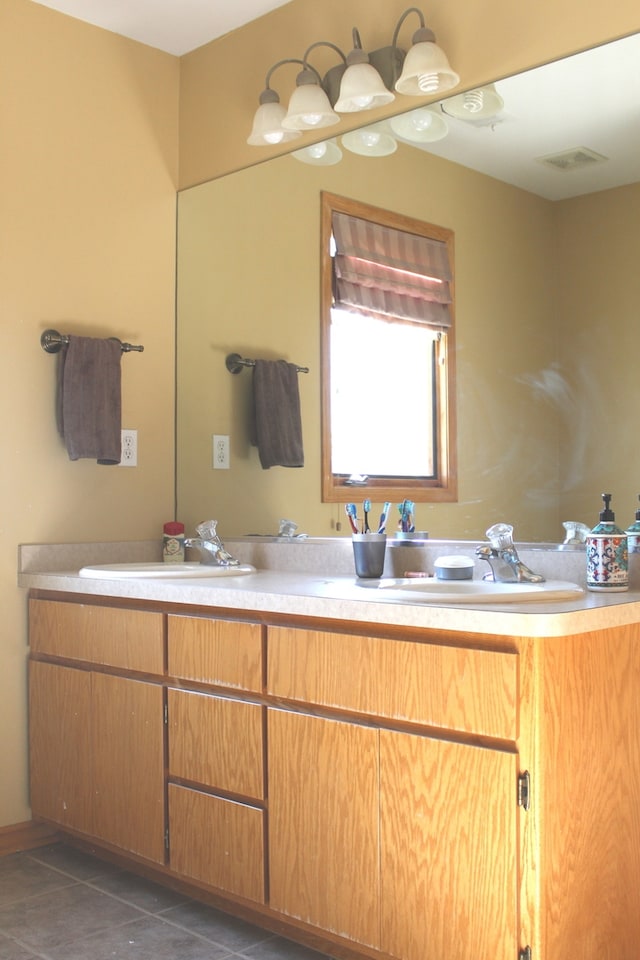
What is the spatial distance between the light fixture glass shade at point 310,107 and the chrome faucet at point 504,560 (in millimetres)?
1249

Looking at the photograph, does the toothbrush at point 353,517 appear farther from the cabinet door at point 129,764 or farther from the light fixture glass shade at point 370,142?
the light fixture glass shade at point 370,142

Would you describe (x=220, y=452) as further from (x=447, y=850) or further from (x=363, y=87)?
(x=447, y=850)

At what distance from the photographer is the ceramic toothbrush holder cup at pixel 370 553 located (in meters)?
2.36

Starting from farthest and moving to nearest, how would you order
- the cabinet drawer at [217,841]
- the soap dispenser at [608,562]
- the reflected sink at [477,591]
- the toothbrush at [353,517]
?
the toothbrush at [353,517]
the cabinet drawer at [217,841]
the soap dispenser at [608,562]
the reflected sink at [477,591]

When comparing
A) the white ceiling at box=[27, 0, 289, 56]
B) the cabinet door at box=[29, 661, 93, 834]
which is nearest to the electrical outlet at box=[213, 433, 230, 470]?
the cabinet door at box=[29, 661, 93, 834]

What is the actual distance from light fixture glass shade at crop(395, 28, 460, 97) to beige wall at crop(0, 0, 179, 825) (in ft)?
3.29

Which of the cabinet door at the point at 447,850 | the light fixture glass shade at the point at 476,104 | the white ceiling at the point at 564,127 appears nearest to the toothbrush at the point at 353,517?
the cabinet door at the point at 447,850

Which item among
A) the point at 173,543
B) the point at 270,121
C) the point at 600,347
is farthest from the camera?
the point at 173,543

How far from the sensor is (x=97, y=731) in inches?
98.1

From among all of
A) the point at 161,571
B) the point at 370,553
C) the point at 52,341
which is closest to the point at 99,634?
the point at 161,571

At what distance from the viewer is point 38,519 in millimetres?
2771

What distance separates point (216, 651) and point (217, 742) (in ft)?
0.65

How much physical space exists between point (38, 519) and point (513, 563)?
54.8 inches

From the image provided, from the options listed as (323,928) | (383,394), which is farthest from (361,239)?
(323,928)
